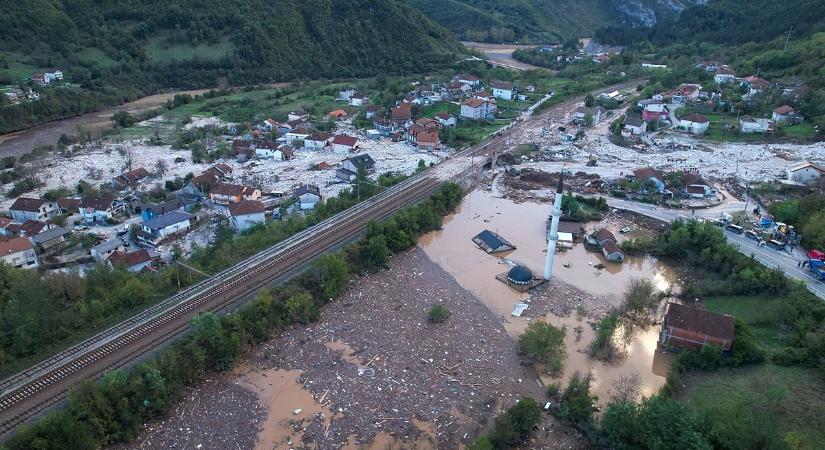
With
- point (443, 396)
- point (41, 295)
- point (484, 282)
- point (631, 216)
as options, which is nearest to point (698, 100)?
point (631, 216)

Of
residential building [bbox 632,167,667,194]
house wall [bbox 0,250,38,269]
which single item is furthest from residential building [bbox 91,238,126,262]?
residential building [bbox 632,167,667,194]

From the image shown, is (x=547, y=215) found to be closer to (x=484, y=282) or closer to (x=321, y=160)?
(x=484, y=282)

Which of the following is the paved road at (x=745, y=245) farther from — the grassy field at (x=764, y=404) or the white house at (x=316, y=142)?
the white house at (x=316, y=142)

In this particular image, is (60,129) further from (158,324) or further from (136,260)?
(158,324)

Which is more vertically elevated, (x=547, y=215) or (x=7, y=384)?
(x=7, y=384)

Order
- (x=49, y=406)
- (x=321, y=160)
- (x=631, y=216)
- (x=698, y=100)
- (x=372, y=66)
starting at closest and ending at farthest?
(x=49, y=406) < (x=631, y=216) < (x=321, y=160) < (x=698, y=100) < (x=372, y=66)

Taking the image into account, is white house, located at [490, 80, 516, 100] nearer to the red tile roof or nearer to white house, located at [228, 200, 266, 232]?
white house, located at [228, 200, 266, 232]
